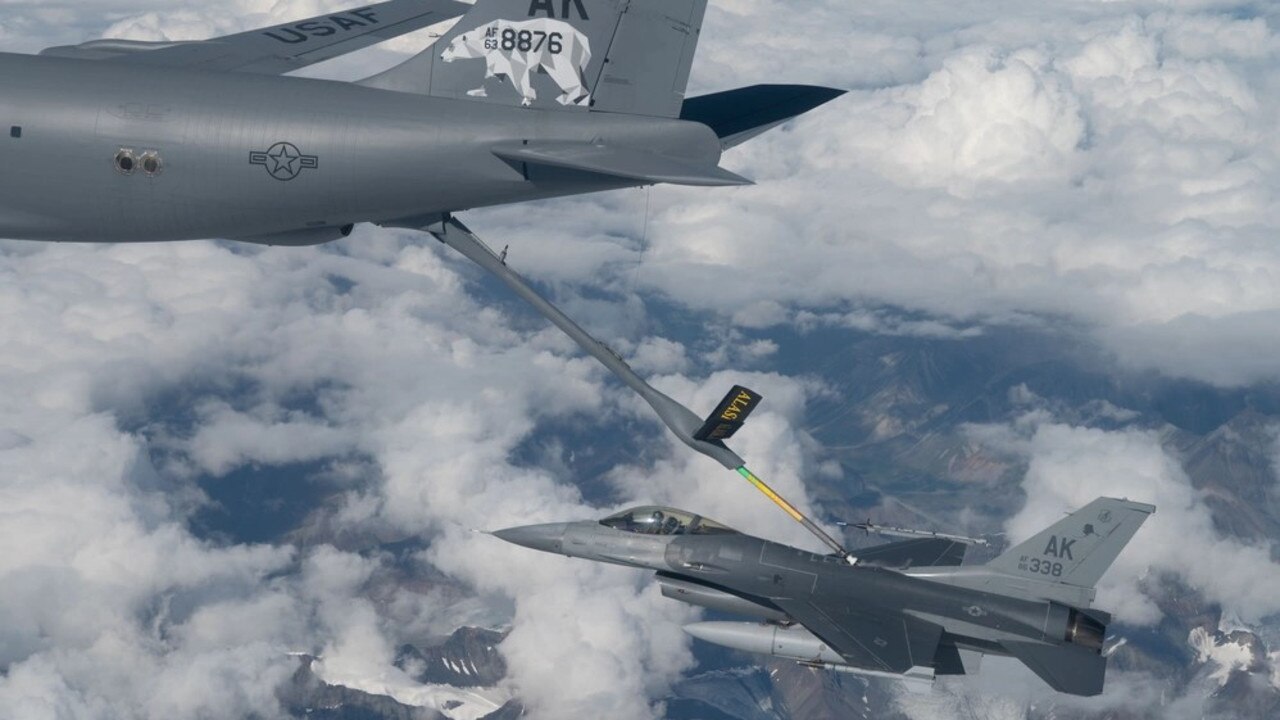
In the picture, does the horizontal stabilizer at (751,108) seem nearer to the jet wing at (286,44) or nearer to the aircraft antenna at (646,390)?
the aircraft antenna at (646,390)

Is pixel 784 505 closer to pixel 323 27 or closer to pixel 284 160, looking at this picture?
pixel 284 160

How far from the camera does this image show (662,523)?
46.2m

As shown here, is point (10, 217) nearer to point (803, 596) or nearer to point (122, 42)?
point (122, 42)

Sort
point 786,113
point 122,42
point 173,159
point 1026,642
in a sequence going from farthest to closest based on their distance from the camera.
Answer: point 1026,642 → point 786,113 → point 122,42 → point 173,159

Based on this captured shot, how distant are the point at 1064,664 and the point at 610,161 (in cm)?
2731

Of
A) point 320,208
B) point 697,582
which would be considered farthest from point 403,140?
point 697,582

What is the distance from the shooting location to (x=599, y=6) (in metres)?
28.4

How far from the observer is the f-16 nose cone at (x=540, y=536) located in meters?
46.1

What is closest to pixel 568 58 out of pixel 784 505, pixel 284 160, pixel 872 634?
pixel 284 160

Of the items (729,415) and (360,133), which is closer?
(360,133)

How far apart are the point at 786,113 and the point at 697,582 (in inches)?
755

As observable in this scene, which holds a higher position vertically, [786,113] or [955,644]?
[786,113]

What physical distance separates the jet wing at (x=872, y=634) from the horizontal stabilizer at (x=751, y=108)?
713 inches

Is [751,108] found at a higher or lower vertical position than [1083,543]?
higher
